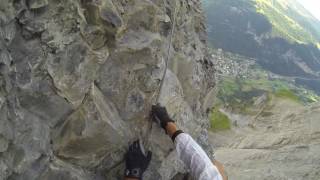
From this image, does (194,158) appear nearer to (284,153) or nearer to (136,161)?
(136,161)

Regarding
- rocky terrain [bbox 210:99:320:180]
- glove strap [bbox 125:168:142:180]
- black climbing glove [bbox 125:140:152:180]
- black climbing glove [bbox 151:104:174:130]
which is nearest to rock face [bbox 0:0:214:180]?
black climbing glove [bbox 151:104:174:130]

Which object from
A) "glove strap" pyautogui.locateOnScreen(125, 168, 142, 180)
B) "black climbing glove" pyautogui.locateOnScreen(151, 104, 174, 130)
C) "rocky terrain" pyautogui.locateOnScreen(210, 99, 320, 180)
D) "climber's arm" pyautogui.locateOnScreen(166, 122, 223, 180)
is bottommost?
"rocky terrain" pyautogui.locateOnScreen(210, 99, 320, 180)

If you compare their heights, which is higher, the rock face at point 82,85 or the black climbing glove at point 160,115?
the rock face at point 82,85

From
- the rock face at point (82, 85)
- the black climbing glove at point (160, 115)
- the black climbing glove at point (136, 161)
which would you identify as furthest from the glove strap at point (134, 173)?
the black climbing glove at point (160, 115)

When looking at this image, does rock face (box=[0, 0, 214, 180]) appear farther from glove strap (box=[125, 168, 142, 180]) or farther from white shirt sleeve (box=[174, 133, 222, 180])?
white shirt sleeve (box=[174, 133, 222, 180])

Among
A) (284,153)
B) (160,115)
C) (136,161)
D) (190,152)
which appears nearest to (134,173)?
(136,161)

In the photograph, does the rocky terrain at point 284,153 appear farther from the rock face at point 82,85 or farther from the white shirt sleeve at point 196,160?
the white shirt sleeve at point 196,160
